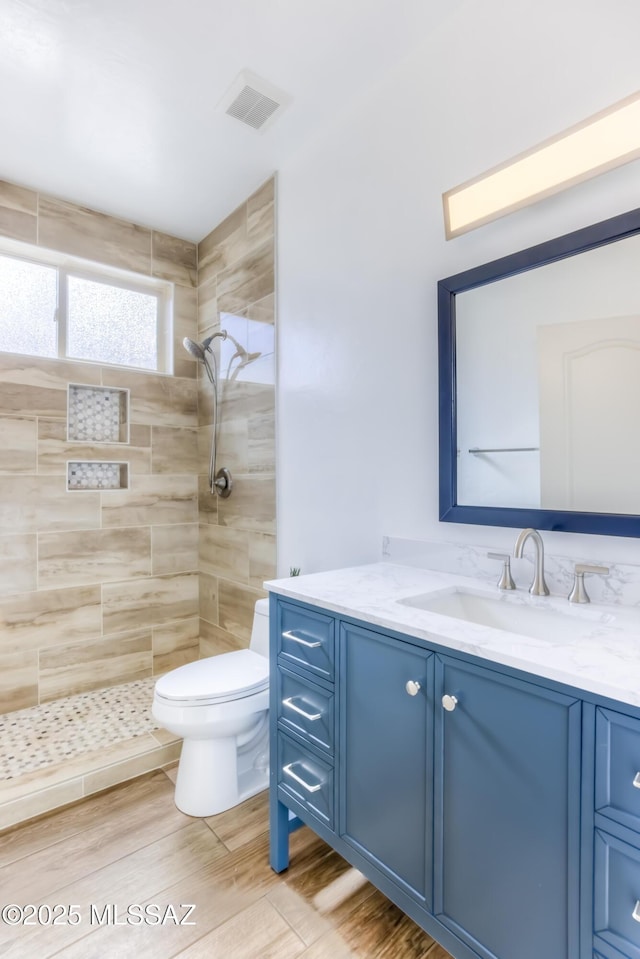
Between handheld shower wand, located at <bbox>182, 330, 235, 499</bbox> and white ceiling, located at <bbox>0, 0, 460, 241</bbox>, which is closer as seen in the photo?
white ceiling, located at <bbox>0, 0, 460, 241</bbox>

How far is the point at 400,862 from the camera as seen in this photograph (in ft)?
3.52

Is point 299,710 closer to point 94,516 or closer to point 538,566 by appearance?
point 538,566

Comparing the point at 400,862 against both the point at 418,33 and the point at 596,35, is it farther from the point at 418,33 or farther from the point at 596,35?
the point at 418,33

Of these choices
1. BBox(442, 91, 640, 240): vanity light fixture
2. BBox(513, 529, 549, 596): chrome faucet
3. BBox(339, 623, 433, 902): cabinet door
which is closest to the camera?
BBox(339, 623, 433, 902): cabinet door

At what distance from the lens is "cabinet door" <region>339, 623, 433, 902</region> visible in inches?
40.1

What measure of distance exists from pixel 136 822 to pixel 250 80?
2.73m

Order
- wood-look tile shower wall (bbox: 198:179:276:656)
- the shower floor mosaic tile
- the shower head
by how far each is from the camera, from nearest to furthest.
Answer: the shower floor mosaic tile, wood-look tile shower wall (bbox: 198:179:276:656), the shower head

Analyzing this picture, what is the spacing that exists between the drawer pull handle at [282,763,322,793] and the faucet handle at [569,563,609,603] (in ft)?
2.72

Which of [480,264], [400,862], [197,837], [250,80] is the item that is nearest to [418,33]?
[250,80]

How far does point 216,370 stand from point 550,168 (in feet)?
6.49

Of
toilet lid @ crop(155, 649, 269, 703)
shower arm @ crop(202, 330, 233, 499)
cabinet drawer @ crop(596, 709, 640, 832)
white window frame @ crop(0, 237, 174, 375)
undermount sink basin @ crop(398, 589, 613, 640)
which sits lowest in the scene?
toilet lid @ crop(155, 649, 269, 703)

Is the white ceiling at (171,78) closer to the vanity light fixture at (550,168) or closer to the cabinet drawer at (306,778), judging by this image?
the vanity light fixture at (550,168)

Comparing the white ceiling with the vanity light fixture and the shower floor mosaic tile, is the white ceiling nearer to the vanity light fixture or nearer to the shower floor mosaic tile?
the vanity light fixture

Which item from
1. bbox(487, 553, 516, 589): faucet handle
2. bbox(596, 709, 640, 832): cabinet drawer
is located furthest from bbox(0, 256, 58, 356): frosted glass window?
bbox(596, 709, 640, 832): cabinet drawer
